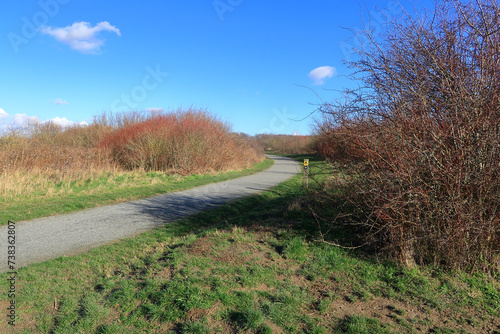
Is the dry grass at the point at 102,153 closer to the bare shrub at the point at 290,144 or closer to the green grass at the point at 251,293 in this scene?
the green grass at the point at 251,293

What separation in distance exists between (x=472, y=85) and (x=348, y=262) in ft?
9.19

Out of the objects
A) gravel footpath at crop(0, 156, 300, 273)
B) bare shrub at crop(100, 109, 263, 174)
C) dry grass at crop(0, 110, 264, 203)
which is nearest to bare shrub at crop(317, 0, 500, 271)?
gravel footpath at crop(0, 156, 300, 273)

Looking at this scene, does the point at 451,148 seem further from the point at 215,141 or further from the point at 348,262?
the point at 215,141

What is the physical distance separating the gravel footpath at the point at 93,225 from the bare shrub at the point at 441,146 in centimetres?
525

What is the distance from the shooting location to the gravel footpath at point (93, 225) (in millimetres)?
5647

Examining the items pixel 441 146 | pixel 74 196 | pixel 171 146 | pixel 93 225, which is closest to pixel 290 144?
pixel 171 146

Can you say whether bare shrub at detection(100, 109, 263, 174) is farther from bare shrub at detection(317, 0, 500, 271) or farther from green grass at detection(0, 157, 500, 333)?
bare shrub at detection(317, 0, 500, 271)

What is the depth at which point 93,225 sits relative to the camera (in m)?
7.38

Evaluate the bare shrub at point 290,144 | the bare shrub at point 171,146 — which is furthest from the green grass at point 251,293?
the bare shrub at point 290,144

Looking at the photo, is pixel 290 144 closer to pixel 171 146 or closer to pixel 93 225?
pixel 171 146

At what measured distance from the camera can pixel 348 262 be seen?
4480 millimetres

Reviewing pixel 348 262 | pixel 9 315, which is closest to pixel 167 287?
pixel 9 315

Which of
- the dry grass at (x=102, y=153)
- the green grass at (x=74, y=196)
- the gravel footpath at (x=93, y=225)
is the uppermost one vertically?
the dry grass at (x=102, y=153)

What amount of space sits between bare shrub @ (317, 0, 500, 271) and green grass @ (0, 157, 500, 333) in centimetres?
47
